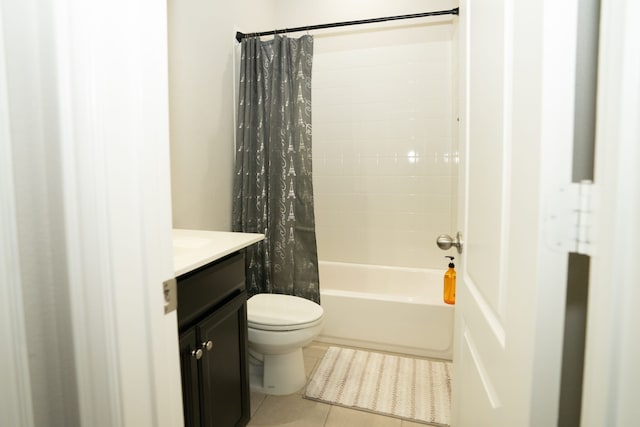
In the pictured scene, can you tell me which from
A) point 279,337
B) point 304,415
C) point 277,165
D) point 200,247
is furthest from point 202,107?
point 304,415

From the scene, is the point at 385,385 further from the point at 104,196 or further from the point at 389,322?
the point at 104,196

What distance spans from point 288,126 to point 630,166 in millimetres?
1886

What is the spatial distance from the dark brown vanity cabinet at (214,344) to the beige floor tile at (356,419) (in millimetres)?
440

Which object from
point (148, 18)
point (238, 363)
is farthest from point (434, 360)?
point (148, 18)

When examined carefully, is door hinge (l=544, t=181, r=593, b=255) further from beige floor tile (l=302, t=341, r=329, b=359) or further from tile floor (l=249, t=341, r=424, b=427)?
beige floor tile (l=302, t=341, r=329, b=359)

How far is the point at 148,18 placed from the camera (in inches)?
21.8

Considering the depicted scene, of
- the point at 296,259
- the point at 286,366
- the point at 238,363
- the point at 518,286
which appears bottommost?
the point at 286,366

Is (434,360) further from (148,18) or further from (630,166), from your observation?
(148,18)

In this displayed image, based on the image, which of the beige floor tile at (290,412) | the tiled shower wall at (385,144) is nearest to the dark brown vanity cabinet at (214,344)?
the beige floor tile at (290,412)

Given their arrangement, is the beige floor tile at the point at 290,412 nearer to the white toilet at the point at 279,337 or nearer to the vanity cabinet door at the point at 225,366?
the white toilet at the point at 279,337

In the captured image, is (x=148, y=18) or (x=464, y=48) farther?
(x=464, y=48)

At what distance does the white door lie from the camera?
41 cm

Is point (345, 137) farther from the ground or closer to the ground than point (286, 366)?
farther from the ground

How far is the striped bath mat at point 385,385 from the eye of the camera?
1.63 meters
